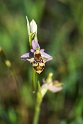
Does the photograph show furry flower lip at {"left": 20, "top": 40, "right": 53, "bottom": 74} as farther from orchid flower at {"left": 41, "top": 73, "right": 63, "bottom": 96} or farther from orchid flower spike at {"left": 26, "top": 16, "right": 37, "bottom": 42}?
orchid flower at {"left": 41, "top": 73, "right": 63, "bottom": 96}

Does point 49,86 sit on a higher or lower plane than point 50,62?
lower

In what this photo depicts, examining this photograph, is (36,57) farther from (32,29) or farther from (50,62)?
(50,62)

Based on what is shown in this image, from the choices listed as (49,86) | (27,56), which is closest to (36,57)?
(27,56)

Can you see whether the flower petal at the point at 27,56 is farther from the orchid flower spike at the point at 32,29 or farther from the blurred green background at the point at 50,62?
the blurred green background at the point at 50,62

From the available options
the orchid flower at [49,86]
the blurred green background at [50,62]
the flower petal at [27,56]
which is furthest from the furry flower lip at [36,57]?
the blurred green background at [50,62]

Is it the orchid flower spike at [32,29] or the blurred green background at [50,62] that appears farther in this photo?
the blurred green background at [50,62]

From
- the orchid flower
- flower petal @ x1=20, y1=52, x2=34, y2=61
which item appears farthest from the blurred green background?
flower petal @ x1=20, y1=52, x2=34, y2=61
